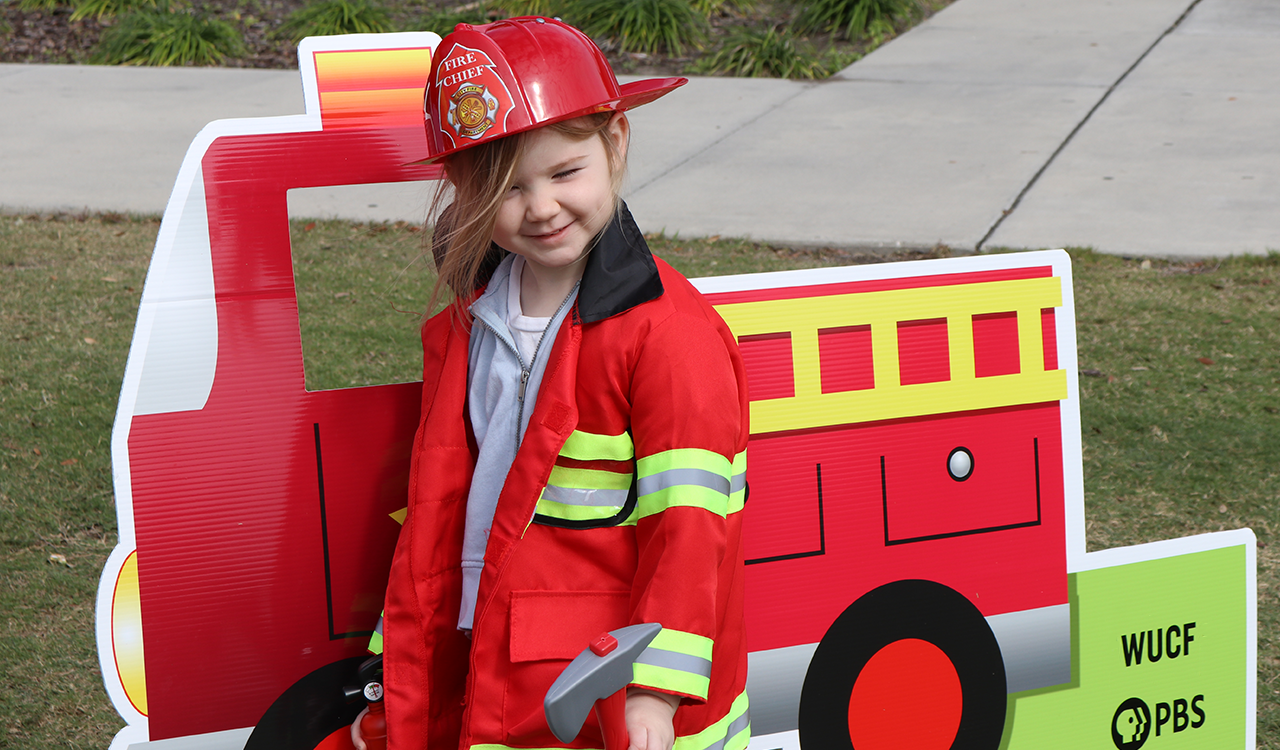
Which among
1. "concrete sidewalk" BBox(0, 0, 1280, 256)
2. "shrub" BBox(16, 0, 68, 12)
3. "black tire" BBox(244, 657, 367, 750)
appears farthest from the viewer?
"shrub" BBox(16, 0, 68, 12)

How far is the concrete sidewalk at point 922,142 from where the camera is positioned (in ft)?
17.7

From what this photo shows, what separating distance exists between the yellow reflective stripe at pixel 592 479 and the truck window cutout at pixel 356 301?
2167mm

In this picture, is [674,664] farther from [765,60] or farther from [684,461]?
[765,60]

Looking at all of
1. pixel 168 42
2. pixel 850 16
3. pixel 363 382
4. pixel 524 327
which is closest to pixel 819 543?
pixel 524 327

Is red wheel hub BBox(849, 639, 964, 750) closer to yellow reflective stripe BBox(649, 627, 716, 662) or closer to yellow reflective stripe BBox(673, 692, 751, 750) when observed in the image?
yellow reflective stripe BBox(673, 692, 751, 750)

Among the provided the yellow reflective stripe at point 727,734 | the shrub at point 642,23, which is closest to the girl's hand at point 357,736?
the yellow reflective stripe at point 727,734

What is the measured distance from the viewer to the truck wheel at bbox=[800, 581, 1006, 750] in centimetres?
207

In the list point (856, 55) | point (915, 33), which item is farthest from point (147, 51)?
point (915, 33)

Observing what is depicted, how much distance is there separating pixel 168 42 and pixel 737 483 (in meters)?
8.22

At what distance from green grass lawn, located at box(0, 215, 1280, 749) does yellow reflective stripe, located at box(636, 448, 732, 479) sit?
0.93 meters

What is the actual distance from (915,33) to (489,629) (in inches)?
334

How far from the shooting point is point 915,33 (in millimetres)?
9227

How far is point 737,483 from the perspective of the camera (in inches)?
64.8

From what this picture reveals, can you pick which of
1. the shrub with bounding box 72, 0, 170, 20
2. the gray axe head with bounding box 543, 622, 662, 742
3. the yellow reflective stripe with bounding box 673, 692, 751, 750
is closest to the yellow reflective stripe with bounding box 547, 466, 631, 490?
the gray axe head with bounding box 543, 622, 662, 742
